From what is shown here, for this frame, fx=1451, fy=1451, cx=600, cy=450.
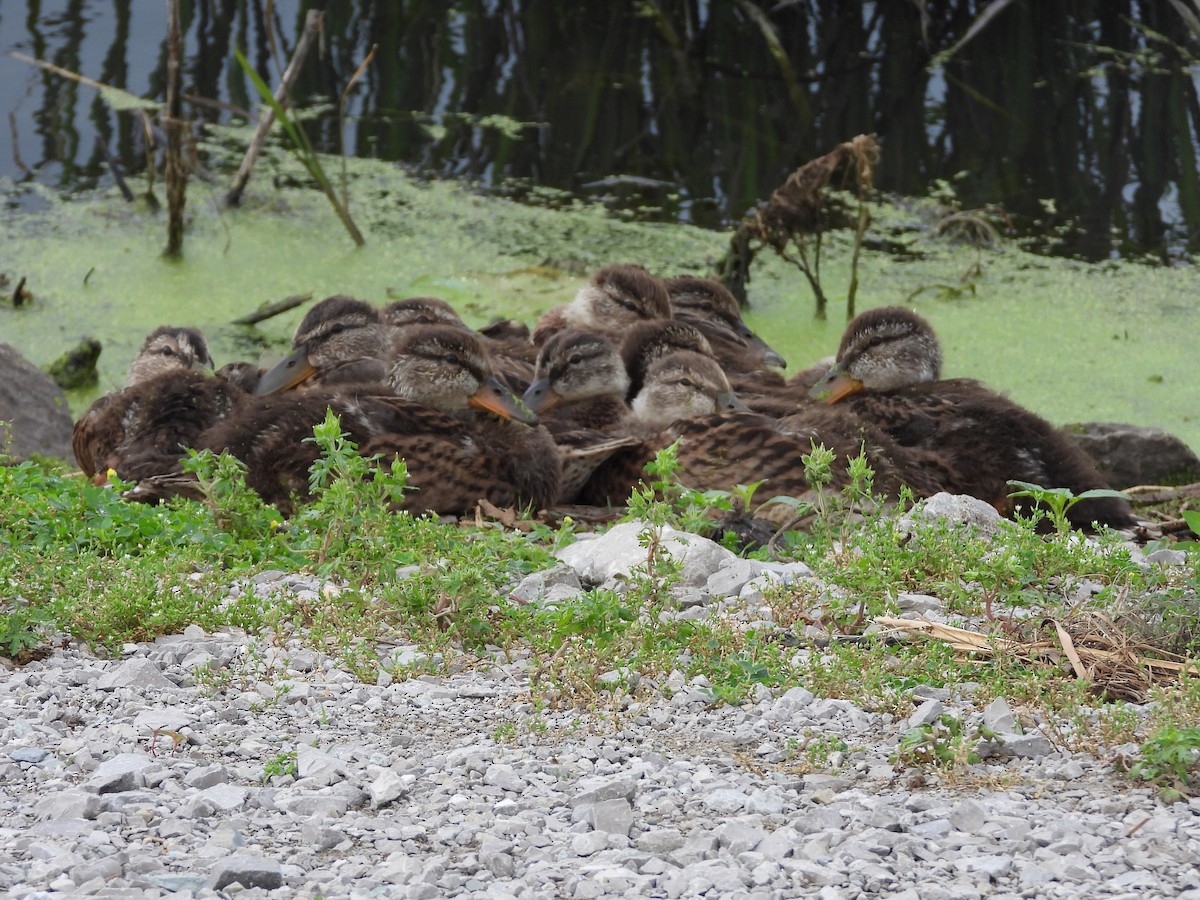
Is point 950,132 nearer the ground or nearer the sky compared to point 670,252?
nearer the sky

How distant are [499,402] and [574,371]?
643 millimetres

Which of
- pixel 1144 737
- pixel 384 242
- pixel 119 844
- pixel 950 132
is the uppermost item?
pixel 950 132

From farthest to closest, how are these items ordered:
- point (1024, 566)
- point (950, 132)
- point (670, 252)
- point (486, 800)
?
1. point (950, 132)
2. point (670, 252)
3. point (1024, 566)
4. point (486, 800)

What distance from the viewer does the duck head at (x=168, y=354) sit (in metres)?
7.21

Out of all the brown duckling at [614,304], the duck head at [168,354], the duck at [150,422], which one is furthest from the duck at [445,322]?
Answer: the duck at [150,422]

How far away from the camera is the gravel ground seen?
8.53 ft

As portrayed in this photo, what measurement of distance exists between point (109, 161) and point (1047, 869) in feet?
32.0

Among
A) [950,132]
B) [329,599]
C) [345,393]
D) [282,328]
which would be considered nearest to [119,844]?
[329,599]

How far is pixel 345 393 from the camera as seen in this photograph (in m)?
6.16

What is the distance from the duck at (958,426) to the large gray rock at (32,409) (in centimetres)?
410

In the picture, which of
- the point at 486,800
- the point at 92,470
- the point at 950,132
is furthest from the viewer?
the point at 950,132

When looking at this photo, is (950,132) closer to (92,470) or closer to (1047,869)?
(92,470)

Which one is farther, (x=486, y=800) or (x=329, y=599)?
(x=329, y=599)

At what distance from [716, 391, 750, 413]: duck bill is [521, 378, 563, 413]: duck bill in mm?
782
